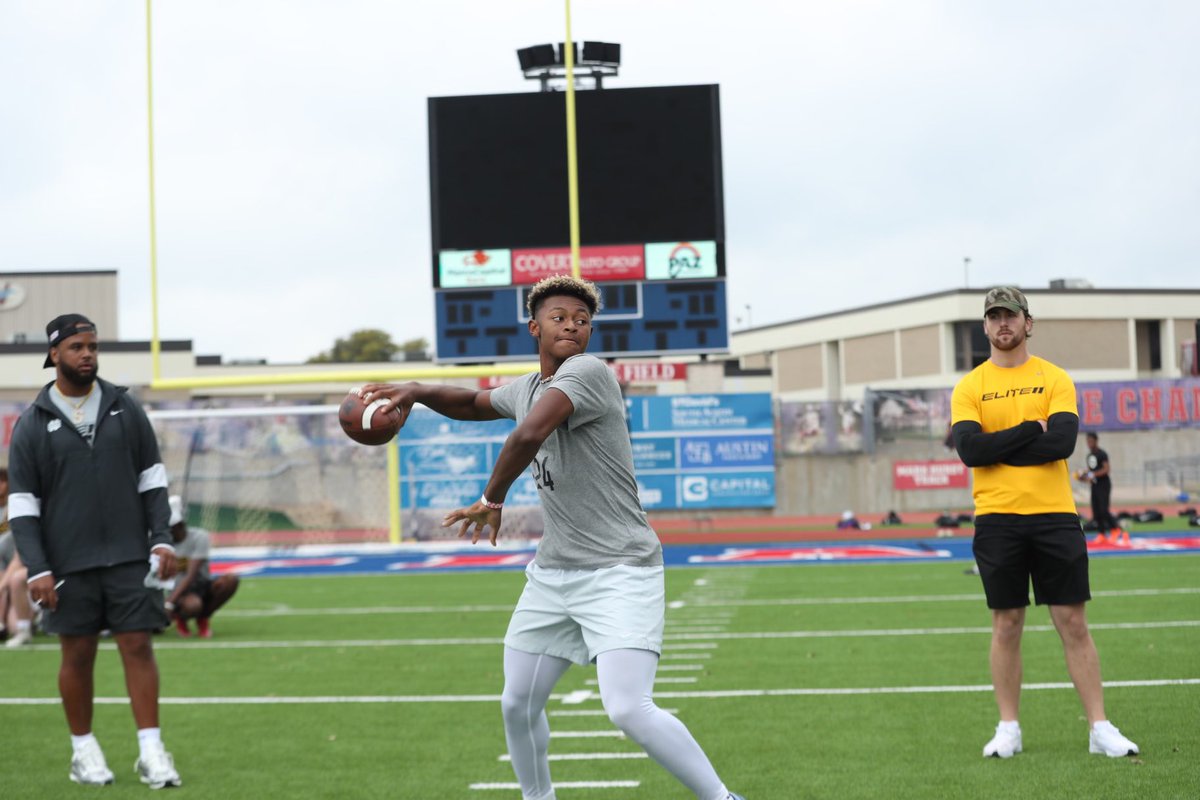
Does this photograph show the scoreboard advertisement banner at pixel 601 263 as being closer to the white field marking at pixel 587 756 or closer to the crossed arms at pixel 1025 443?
the white field marking at pixel 587 756

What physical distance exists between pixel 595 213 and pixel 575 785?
13.7 m

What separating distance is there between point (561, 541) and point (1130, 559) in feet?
45.0

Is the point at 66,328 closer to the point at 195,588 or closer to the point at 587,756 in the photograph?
the point at 587,756

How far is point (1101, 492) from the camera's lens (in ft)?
62.5

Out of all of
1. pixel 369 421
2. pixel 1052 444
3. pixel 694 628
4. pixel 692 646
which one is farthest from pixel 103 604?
pixel 694 628

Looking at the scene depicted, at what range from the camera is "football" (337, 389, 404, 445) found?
4.52 meters

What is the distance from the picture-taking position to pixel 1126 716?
256 inches

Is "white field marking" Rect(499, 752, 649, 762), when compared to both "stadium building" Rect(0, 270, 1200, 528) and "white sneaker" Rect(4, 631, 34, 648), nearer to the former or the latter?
"white sneaker" Rect(4, 631, 34, 648)

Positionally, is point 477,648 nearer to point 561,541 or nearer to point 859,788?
point 859,788

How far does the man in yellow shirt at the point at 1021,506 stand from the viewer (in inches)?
225

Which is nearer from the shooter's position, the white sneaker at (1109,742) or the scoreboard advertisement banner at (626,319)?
the white sneaker at (1109,742)

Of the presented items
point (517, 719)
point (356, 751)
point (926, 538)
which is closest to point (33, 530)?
point (356, 751)

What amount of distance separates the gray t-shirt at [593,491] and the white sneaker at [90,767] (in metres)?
2.58

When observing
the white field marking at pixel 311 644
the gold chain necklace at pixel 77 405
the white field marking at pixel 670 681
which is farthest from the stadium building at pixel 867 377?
the gold chain necklace at pixel 77 405
